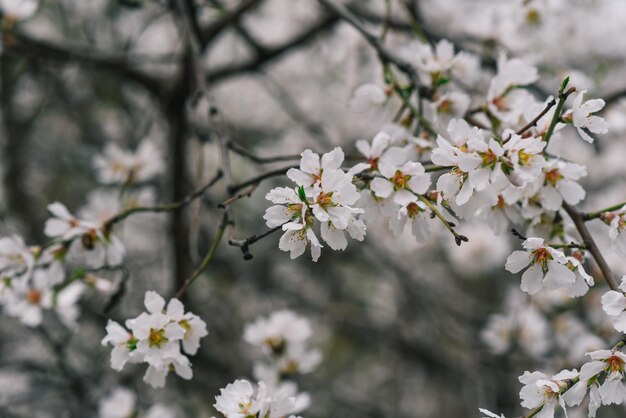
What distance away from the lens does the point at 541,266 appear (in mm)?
1240

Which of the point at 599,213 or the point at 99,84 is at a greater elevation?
the point at 99,84

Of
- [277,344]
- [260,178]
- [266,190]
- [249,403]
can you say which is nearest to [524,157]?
[260,178]

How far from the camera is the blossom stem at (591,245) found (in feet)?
3.82

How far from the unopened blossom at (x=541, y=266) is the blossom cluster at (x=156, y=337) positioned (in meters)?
0.63

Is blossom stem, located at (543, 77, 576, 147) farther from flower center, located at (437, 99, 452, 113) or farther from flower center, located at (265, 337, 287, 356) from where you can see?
flower center, located at (265, 337, 287, 356)

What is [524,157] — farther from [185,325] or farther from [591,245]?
[185,325]

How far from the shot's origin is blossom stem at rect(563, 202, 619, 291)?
1.17 meters

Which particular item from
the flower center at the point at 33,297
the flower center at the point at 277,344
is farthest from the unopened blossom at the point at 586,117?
the flower center at the point at 33,297

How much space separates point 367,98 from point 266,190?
2548 millimetres

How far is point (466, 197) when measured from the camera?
3.90 feet

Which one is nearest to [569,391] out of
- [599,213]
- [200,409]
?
[599,213]

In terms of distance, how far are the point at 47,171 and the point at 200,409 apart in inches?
68.2

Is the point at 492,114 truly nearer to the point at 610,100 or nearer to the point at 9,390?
the point at 610,100

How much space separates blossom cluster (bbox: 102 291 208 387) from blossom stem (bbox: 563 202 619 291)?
76 centimetres
